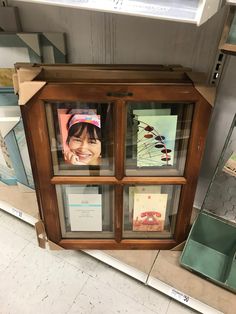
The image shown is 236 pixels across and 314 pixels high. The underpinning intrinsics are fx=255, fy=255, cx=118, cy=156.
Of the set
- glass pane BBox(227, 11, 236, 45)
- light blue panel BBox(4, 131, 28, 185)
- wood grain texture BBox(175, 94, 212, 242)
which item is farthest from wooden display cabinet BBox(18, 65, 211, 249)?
light blue panel BBox(4, 131, 28, 185)

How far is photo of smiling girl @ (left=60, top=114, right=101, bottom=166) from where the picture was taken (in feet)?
2.54

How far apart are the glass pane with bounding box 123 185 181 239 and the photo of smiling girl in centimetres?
19

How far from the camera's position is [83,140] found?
81cm

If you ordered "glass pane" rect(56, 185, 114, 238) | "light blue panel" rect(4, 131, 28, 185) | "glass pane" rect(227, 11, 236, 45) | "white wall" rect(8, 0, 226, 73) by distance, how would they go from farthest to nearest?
"light blue panel" rect(4, 131, 28, 185)
"glass pane" rect(56, 185, 114, 238)
"white wall" rect(8, 0, 226, 73)
"glass pane" rect(227, 11, 236, 45)

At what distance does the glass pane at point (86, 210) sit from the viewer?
0.95 m

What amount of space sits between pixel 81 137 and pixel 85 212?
1.08 ft

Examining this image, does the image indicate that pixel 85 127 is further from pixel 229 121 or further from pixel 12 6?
pixel 12 6

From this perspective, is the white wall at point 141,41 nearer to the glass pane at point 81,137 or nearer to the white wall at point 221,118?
the white wall at point 221,118

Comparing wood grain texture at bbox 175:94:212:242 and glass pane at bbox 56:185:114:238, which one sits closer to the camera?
wood grain texture at bbox 175:94:212:242

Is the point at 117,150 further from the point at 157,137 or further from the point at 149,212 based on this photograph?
the point at 149,212

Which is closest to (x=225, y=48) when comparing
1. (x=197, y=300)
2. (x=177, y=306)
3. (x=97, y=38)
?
(x=97, y=38)

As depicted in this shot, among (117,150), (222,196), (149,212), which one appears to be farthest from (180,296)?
(117,150)

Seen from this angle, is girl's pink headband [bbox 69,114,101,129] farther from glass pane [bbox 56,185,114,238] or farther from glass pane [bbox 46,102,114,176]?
glass pane [bbox 56,185,114,238]

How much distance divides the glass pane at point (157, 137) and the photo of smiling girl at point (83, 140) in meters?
0.10
